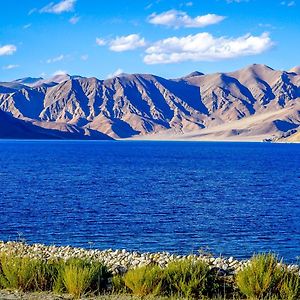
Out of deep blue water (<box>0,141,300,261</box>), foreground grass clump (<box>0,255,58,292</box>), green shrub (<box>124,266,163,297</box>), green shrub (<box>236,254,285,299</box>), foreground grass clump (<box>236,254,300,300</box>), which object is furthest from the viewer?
deep blue water (<box>0,141,300,261</box>)

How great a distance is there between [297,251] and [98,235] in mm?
13182

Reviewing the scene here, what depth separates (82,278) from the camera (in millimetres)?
13867

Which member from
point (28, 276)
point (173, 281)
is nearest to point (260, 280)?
point (173, 281)

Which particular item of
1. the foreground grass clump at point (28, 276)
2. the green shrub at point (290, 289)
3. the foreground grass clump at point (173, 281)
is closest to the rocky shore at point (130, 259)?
the foreground grass clump at point (173, 281)

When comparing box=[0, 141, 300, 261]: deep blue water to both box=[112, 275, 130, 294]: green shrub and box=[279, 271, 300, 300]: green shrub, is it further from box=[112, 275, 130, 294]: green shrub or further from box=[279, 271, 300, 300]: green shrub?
box=[279, 271, 300, 300]: green shrub

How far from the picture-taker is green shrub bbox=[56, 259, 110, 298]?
13812 millimetres

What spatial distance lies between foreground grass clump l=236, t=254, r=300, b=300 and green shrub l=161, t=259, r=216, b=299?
0.81 m

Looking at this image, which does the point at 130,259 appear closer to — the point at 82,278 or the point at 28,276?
the point at 28,276

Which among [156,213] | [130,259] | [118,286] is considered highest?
[118,286]

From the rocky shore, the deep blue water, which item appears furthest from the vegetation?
the deep blue water

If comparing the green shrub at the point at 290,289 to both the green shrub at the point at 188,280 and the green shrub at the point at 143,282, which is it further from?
the green shrub at the point at 143,282

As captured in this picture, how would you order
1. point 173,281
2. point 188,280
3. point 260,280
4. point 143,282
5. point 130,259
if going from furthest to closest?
point 130,259 < point 188,280 < point 173,281 < point 143,282 < point 260,280

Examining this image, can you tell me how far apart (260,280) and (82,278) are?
13.9 feet

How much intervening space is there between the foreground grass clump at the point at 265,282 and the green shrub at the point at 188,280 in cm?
81
